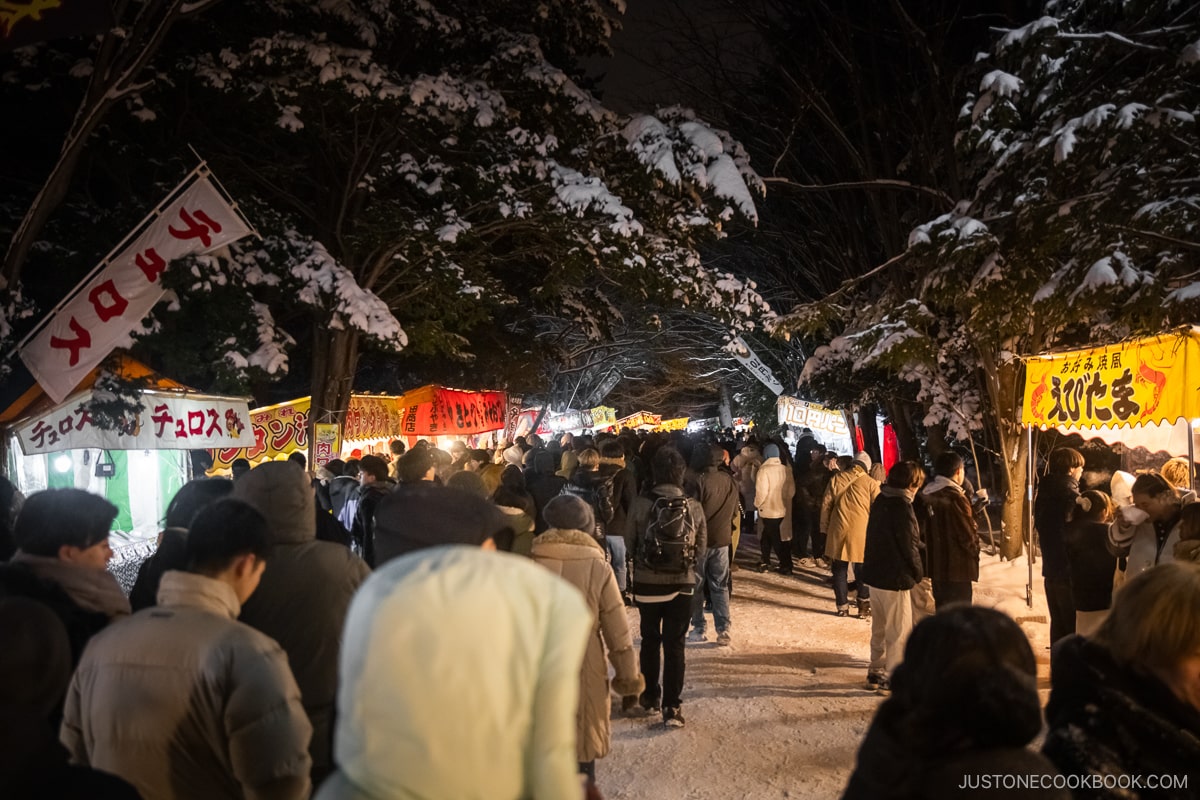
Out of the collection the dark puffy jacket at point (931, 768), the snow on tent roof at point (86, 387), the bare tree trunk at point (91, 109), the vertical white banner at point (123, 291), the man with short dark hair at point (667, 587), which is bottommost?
the man with short dark hair at point (667, 587)

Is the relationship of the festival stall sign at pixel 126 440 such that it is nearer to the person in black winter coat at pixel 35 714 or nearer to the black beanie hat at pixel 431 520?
the black beanie hat at pixel 431 520

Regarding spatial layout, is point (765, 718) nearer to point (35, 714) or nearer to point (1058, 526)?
point (1058, 526)

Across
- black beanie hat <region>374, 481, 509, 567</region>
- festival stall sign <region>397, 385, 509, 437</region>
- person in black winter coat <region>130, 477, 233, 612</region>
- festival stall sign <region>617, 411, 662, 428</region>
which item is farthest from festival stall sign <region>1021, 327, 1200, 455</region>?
festival stall sign <region>617, 411, 662, 428</region>

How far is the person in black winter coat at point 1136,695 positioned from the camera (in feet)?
6.79

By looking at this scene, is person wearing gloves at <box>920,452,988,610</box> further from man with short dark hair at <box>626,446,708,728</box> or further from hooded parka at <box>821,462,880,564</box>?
hooded parka at <box>821,462,880,564</box>

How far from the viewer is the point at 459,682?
1.37 m

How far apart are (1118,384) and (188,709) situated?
7962 millimetres

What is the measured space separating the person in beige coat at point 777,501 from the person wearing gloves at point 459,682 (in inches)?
426

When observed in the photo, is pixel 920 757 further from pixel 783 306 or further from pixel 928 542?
pixel 783 306

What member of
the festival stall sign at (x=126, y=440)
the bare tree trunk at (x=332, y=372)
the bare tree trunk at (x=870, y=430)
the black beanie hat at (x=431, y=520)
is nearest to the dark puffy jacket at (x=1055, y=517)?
the black beanie hat at (x=431, y=520)

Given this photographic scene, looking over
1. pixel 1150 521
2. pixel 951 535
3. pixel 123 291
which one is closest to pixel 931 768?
pixel 1150 521

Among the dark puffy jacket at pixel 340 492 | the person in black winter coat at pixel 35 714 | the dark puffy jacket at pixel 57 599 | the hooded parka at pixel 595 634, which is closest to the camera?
the person in black winter coat at pixel 35 714

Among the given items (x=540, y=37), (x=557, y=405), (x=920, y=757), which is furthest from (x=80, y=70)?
(x=557, y=405)

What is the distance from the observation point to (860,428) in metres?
20.9
